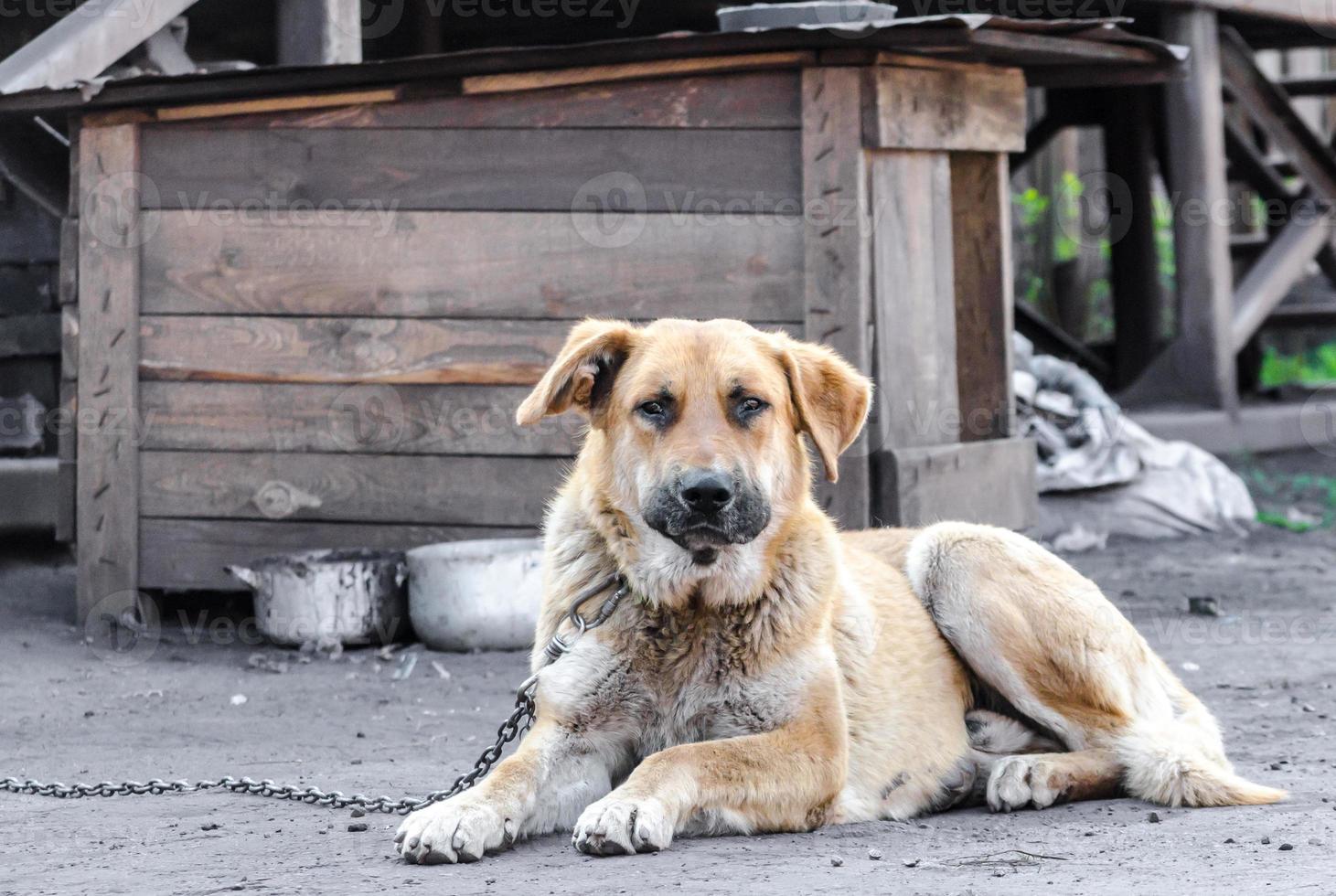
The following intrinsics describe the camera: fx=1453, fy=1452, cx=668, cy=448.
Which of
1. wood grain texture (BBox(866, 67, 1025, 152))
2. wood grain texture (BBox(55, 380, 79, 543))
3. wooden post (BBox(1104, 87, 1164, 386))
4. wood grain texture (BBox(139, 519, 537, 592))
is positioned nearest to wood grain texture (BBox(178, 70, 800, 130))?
wood grain texture (BBox(866, 67, 1025, 152))

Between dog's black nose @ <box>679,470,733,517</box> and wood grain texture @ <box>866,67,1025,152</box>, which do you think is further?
wood grain texture @ <box>866,67,1025,152</box>

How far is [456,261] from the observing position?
693cm

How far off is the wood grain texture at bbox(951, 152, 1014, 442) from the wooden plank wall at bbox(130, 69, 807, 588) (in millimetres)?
1414

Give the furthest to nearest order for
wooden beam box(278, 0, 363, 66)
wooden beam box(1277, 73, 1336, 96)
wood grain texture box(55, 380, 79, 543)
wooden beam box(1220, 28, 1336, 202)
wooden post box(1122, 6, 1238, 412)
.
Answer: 1. wooden beam box(1277, 73, 1336, 96)
2. wooden beam box(1220, 28, 1336, 202)
3. wooden post box(1122, 6, 1238, 412)
4. wooden beam box(278, 0, 363, 66)
5. wood grain texture box(55, 380, 79, 543)

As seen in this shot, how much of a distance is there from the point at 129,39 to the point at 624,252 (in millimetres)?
2794

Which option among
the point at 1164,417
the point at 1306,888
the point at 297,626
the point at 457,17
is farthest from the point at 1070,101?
A: the point at 1306,888

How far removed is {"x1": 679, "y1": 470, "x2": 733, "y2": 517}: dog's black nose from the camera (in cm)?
365

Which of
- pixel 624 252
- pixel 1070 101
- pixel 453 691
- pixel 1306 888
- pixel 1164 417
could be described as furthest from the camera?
pixel 1070 101

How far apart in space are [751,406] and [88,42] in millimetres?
4824

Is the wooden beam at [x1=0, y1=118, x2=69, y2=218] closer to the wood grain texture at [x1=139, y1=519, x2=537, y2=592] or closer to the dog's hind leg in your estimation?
the wood grain texture at [x1=139, y1=519, x2=537, y2=592]

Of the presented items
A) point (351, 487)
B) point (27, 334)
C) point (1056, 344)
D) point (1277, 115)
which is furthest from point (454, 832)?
point (1056, 344)

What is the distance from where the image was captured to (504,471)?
7.00 metres

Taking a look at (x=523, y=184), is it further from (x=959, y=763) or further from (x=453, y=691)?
(x=959, y=763)

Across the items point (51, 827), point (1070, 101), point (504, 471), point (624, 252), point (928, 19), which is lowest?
point (51, 827)
